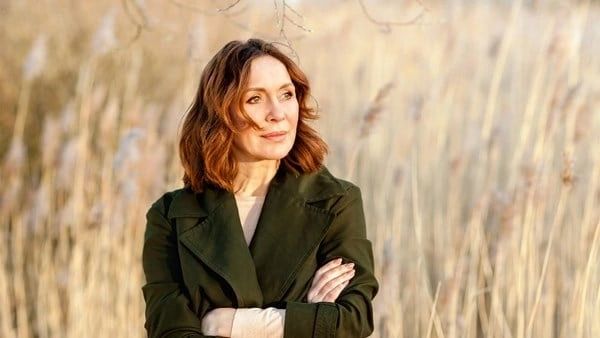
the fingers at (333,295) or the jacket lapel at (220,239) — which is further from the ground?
the jacket lapel at (220,239)

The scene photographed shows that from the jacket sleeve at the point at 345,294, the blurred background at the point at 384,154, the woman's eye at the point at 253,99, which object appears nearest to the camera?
the jacket sleeve at the point at 345,294

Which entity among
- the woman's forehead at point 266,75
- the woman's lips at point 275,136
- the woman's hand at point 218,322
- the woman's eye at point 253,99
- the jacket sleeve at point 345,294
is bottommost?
the woman's hand at point 218,322

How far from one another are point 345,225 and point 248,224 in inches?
8.2

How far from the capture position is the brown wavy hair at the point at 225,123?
1986mm

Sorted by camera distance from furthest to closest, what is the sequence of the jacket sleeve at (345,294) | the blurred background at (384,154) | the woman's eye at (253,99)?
the blurred background at (384,154), the woman's eye at (253,99), the jacket sleeve at (345,294)

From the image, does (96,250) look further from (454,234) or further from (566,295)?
(566,295)

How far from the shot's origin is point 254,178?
2.08m

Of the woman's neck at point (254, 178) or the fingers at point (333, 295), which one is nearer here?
the fingers at point (333, 295)

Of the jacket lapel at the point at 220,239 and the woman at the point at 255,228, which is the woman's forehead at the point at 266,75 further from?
the jacket lapel at the point at 220,239

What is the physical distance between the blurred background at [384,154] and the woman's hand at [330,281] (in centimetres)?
40

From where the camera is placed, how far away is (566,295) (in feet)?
11.3

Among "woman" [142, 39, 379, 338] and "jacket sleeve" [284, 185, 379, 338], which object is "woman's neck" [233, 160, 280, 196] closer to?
"woman" [142, 39, 379, 338]

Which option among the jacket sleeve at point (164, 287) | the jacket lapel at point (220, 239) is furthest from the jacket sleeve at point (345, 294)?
the jacket sleeve at point (164, 287)

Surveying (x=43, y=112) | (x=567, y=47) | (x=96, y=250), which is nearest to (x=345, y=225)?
(x=96, y=250)
